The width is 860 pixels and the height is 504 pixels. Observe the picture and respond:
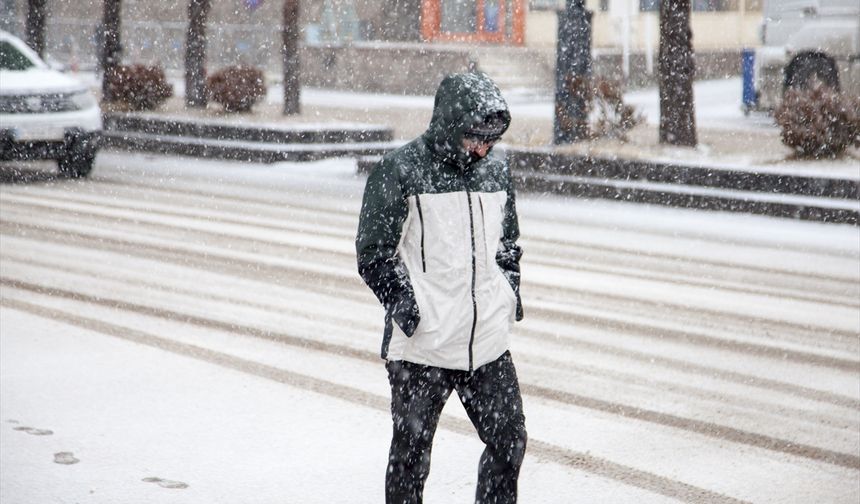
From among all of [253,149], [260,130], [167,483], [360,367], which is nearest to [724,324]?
[360,367]

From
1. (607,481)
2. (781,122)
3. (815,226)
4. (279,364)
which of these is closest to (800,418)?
(607,481)

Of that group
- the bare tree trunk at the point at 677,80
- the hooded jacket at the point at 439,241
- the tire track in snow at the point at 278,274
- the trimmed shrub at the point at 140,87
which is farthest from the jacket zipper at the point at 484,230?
the trimmed shrub at the point at 140,87

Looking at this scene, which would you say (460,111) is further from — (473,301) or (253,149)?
(253,149)

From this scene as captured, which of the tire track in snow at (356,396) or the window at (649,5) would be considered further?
the window at (649,5)

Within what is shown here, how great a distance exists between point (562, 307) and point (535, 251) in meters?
2.51

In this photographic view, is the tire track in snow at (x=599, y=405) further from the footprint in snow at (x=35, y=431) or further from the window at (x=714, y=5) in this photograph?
the window at (x=714, y=5)

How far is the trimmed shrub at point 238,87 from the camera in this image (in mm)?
22625

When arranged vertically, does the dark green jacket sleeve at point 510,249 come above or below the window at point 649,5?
below

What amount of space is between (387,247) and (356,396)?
2713 mm

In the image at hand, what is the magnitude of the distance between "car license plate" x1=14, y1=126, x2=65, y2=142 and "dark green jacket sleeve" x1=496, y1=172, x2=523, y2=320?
1332 centimetres

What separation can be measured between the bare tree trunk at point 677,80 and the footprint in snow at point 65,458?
41.1 ft

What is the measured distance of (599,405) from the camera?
21.3 feet

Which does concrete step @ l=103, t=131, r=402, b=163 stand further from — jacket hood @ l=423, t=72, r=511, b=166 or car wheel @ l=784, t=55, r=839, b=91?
jacket hood @ l=423, t=72, r=511, b=166

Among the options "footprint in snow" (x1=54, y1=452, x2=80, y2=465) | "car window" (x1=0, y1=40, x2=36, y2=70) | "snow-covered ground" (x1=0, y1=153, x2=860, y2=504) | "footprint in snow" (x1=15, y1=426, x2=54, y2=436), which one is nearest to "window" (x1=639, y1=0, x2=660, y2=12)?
"car window" (x1=0, y1=40, x2=36, y2=70)
